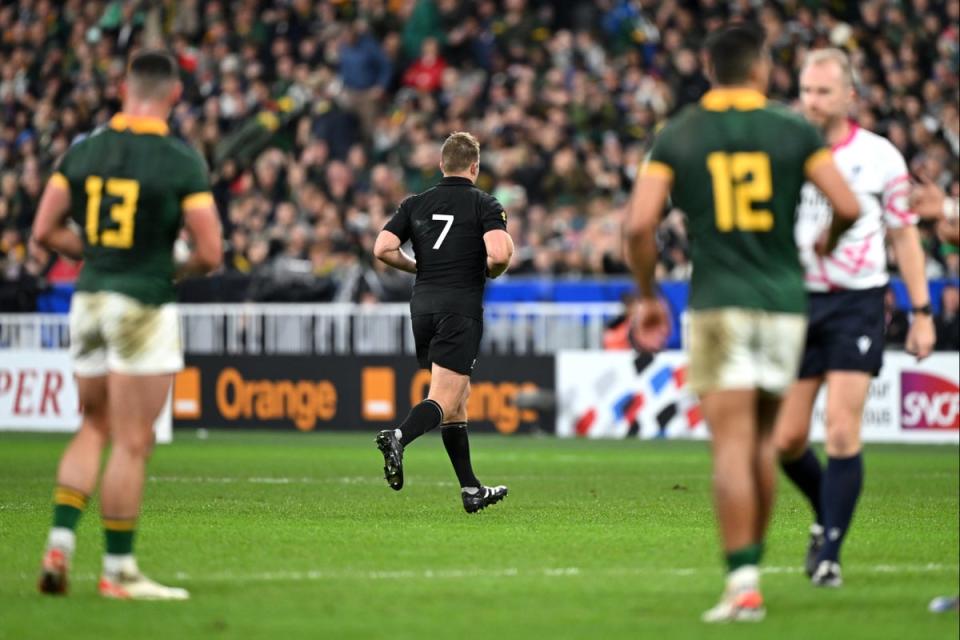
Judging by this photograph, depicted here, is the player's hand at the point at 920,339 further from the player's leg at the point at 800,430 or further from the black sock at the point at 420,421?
the black sock at the point at 420,421

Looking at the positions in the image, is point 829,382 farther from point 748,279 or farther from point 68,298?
point 68,298

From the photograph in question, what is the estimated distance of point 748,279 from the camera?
7.68 meters

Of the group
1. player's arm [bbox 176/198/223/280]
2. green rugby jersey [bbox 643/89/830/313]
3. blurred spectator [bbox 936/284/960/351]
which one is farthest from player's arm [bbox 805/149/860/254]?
blurred spectator [bbox 936/284/960/351]

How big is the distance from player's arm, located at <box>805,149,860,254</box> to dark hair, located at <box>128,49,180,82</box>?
283cm

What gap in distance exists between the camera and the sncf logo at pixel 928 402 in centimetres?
2159

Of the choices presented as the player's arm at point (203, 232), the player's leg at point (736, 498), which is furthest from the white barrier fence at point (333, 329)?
the player's leg at point (736, 498)

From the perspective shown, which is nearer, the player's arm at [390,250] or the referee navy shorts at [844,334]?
the referee navy shorts at [844,334]

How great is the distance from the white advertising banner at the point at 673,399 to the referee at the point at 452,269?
27.7 ft

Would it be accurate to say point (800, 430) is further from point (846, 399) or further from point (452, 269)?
point (452, 269)

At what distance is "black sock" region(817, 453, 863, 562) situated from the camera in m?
8.98

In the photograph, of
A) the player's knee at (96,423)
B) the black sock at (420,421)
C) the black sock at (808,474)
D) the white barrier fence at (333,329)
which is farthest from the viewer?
the white barrier fence at (333,329)

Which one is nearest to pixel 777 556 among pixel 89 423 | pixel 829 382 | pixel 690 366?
pixel 829 382

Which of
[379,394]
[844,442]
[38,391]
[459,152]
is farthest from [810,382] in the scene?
[38,391]

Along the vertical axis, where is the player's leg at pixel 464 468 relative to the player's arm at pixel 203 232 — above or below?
below
